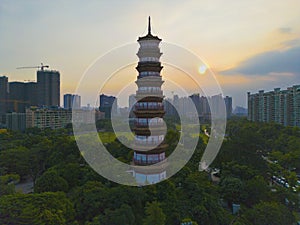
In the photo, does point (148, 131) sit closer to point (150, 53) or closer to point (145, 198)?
point (145, 198)

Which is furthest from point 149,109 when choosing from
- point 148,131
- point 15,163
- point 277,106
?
point 277,106

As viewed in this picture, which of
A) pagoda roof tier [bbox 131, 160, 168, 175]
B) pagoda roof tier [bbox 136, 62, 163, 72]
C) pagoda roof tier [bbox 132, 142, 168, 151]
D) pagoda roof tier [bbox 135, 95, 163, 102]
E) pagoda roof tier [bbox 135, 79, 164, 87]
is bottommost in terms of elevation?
pagoda roof tier [bbox 131, 160, 168, 175]

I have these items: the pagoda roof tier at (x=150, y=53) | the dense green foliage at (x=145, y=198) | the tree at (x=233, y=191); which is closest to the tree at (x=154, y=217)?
the dense green foliage at (x=145, y=198)

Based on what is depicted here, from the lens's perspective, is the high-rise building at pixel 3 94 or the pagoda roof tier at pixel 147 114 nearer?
the pagoda roof tier at pixel 147 114

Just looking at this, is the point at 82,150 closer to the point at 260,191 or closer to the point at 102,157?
the point at 102,157

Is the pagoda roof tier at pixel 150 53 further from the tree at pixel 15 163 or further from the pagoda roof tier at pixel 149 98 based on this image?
the tree at pixel 15 163

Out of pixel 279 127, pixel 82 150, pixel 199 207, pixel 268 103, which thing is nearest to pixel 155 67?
pixel 199 207

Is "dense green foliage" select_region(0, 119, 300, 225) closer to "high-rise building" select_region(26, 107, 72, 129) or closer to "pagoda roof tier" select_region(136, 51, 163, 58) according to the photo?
"pagoda roof tier" select_region(136, 51, 163, 58)

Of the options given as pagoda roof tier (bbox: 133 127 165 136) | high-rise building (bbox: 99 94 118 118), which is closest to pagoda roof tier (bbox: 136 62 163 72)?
pagoda roof tier (bbox: 133 127 165 136)
